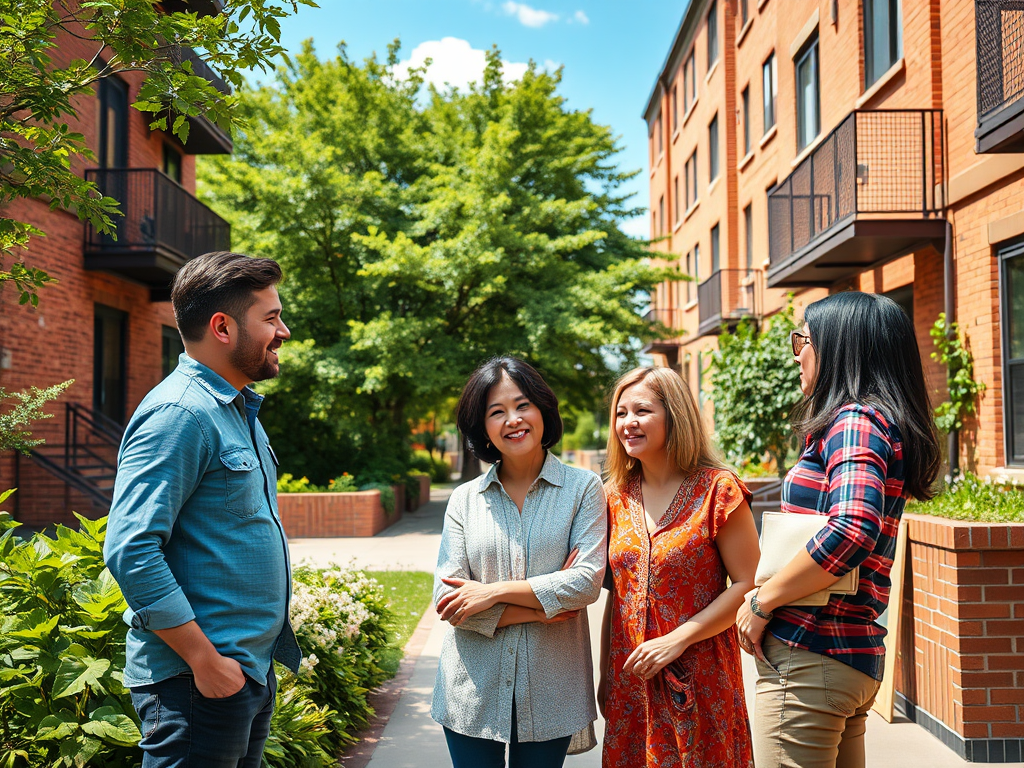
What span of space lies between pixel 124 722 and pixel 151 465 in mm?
1423

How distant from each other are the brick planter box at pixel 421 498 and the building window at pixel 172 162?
27.3ft

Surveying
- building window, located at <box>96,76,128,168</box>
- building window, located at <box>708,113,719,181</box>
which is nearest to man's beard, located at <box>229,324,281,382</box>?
building window, located at <box>96,76,128,168</box>

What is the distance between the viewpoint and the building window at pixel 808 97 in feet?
45.6

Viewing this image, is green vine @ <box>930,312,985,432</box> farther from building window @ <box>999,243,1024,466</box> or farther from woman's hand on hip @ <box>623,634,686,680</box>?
woman's hand on hip @ <box>623,634,686,680</box>

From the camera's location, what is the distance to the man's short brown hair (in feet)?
7.52

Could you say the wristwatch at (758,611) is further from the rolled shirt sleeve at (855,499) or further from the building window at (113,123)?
the building window at (113,123)

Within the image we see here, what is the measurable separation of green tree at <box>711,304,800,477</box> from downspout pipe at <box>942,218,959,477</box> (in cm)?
277

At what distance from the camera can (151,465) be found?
207 centimetres

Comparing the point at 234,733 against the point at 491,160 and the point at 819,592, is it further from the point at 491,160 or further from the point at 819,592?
the point at 491,160

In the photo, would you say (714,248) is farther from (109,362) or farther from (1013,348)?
(109,362)

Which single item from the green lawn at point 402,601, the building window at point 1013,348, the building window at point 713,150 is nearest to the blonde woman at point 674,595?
the green lawn at point 402,601

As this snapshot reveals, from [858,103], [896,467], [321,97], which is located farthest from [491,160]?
[896,467]

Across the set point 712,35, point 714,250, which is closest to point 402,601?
point 714,250

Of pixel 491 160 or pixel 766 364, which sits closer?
pixel 766 364
